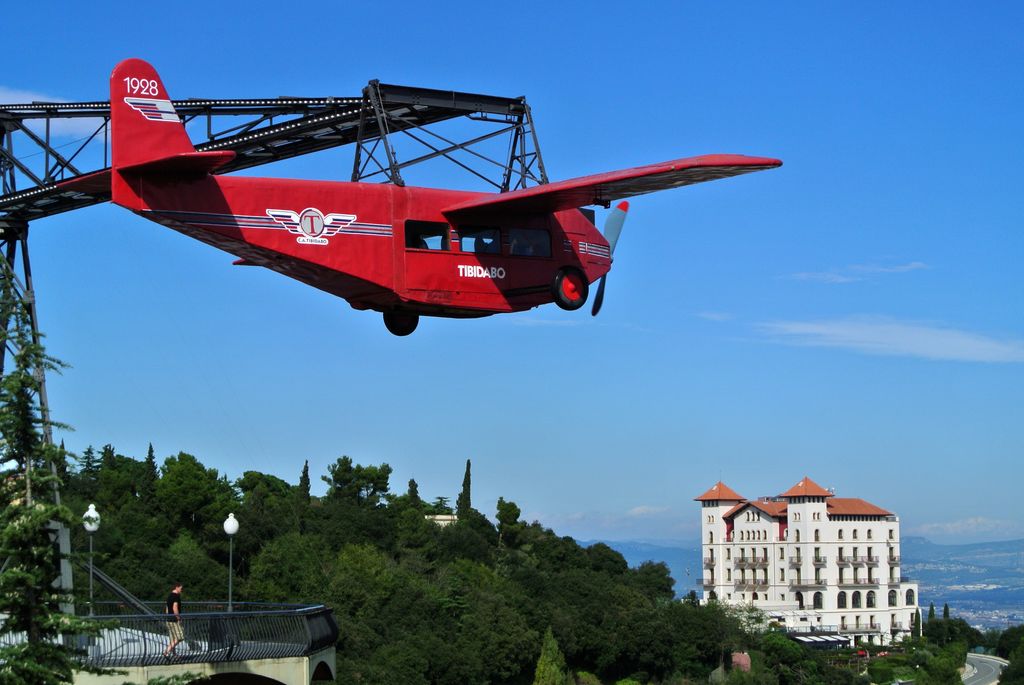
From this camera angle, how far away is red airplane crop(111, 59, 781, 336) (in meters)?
17.0

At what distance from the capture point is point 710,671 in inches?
3944

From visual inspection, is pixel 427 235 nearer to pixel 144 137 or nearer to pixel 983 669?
pixel 144 137

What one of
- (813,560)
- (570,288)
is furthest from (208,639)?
(813,560)

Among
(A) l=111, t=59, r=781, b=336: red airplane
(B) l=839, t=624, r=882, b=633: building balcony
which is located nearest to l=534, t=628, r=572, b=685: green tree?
(A) l=111, t=59, r=781, b=336: red airplane

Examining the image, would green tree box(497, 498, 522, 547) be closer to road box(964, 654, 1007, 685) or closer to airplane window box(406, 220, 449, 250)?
road box(964, 654, 1007, 685)

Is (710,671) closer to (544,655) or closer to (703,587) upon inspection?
(544,655)

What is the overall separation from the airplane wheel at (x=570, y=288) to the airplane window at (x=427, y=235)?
2064mm

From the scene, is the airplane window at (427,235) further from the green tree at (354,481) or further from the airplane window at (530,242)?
the green tree at (354,481)

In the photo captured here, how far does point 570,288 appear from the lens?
1986cm

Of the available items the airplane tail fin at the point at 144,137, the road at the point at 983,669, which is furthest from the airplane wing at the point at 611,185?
the road at the point at 983,669

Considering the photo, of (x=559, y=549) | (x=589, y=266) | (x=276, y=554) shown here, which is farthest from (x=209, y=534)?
(x=589, y=266)

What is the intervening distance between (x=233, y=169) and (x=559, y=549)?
299 feet

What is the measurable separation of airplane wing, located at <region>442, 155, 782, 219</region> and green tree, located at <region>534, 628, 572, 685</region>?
62396 millimetres

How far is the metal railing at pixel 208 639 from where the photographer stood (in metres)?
20.5
